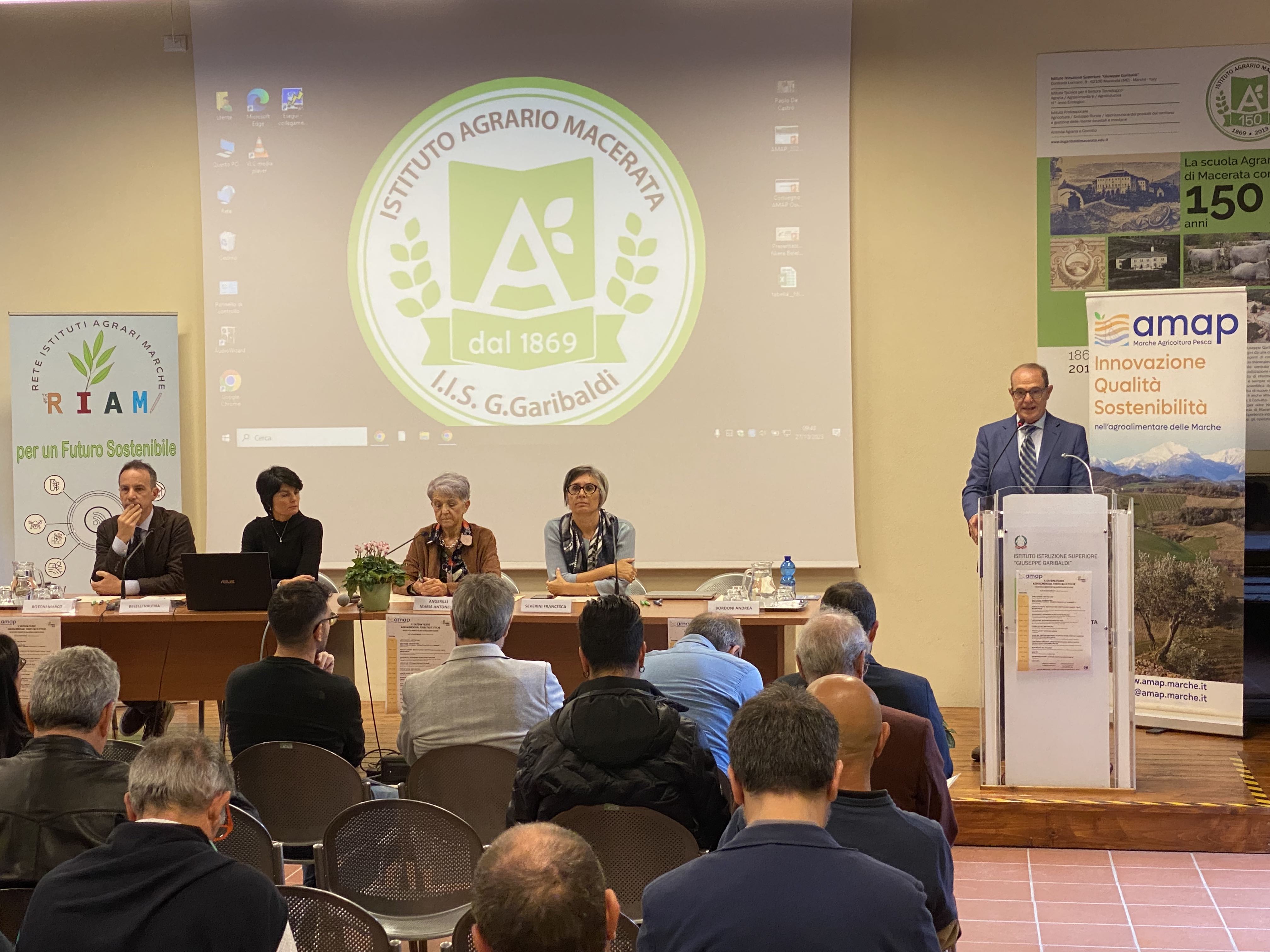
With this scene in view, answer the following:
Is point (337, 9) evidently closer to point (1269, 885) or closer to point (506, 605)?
point (506, 605)

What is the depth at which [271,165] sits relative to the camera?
6.59 m

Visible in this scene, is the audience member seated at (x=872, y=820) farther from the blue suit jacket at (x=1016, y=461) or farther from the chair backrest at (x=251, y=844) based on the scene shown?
the blue suit jacket at (x=1016, y=461)

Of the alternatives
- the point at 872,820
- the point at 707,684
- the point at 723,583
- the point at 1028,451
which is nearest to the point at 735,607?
the point at 723,583

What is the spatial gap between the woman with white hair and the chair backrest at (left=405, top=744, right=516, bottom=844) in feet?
6.96

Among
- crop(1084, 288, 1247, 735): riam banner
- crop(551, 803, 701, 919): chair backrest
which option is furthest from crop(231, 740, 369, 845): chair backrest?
crop(1084, 288, 1247, 735): riam banner

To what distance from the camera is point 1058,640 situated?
14.0ft

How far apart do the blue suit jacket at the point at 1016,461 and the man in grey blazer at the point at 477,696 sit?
262 centimetres

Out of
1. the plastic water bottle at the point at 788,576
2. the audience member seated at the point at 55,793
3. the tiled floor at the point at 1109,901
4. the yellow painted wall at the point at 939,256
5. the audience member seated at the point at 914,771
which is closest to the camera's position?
the audience member seated at the point at 55,793

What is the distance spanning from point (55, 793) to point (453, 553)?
9.47ft

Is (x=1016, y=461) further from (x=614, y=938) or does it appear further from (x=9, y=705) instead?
(x=9, y=705)

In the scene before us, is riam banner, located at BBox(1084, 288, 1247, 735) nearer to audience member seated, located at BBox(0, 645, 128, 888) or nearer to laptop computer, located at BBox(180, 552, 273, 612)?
laptop computer, located at BBox(180, 552, 273, 612)

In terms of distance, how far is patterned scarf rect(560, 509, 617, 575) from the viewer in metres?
5.21

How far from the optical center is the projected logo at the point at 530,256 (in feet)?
21.1

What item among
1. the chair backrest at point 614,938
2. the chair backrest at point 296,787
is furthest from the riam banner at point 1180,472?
the chair backrest at point 614,938
